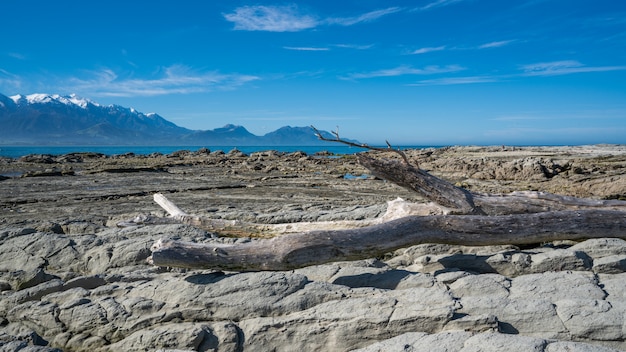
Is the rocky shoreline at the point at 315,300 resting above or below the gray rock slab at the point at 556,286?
below

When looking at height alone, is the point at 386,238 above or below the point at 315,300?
above

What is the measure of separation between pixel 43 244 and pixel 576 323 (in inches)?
331

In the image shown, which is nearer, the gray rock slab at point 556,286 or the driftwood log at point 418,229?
the gray rock slab at point 556,286

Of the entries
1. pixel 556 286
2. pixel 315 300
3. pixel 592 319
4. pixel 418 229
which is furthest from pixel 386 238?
pixel 592 319

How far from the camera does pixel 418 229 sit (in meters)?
6.67

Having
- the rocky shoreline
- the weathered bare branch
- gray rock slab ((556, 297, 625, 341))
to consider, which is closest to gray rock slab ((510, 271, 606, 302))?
the rocky shoreline

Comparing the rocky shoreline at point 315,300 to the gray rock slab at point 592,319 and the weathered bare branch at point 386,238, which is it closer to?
the gray rock slab at point 592,319

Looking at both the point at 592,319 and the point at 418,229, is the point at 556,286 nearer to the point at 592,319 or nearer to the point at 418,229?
the point at 592,319

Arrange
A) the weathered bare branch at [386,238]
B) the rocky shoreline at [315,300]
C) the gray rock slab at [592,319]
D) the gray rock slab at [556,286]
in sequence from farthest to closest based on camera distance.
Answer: the weathered bare branch at [386,238]
the gray rock slab at [556,286]
the rocky shoreline at [315,300]
the gray rock slab at [592,319]

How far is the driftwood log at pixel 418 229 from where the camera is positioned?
613 cm

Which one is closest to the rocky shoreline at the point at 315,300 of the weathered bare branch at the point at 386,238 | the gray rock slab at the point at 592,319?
the gray rock slab at the point at 592,319

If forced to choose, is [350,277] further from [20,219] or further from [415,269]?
[20,219]

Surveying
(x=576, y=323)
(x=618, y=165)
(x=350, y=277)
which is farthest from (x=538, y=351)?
(x=618, y=165)

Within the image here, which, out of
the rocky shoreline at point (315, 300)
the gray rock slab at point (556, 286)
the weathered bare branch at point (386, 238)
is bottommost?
the rocky shoreline at point (315, 300)
